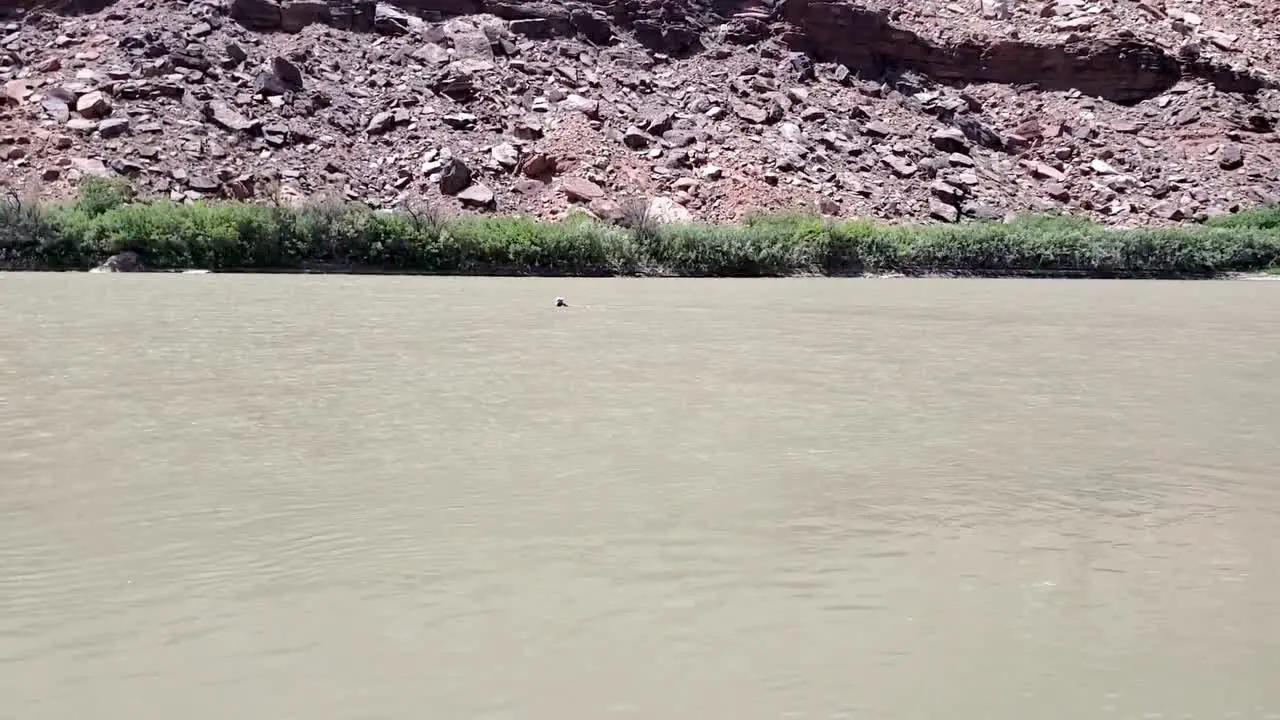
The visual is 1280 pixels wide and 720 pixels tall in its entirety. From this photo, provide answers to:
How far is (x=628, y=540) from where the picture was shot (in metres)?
5.64

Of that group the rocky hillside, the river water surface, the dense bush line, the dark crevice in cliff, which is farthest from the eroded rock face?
the dark crevice in cliff

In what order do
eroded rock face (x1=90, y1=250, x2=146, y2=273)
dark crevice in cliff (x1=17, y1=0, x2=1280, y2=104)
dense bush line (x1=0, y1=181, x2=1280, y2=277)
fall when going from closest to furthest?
1. eroded rock face (x1=90, y1=250, x2=146, y2=273)
2. dense bush line (x1=0, y1=181, x2=1280, y2=277)
3. dark crevice in cliff (x1=17, y1=0, x2=1280, y2=104)

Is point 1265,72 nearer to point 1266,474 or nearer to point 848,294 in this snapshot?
point 848,294

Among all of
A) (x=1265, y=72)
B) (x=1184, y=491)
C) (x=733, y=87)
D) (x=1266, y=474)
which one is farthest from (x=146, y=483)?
(x=1265, y=72)

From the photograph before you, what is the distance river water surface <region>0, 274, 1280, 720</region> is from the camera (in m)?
3.95

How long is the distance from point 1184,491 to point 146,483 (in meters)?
5.90

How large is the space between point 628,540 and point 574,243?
2860cm

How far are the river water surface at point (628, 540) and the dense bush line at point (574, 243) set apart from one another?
781 inches

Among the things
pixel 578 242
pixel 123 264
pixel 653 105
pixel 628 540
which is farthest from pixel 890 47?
pixel 628 540

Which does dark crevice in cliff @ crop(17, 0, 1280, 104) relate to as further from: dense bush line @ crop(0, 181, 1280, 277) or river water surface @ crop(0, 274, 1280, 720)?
river water surface @ crop(0, 274, 1280, 720)

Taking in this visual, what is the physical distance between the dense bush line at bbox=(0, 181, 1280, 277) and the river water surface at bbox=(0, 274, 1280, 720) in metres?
19.8

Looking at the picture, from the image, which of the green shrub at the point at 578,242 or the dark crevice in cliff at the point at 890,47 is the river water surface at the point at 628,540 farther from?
the dark crevice in cliff at the point at 890,47

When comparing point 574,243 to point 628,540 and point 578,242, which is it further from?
point 628,540

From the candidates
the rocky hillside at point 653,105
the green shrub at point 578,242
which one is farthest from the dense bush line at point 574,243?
the rocky hillside at point 653,105
